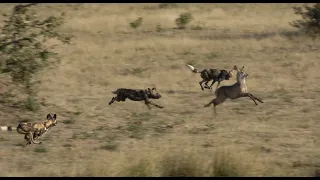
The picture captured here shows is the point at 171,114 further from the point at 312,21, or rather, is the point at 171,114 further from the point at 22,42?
the point at 312,21

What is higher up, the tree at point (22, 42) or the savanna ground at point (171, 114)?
the tree at point (22, 42)

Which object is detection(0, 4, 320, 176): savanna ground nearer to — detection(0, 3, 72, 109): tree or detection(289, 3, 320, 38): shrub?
detection(289, 3, 320, 38): shrub

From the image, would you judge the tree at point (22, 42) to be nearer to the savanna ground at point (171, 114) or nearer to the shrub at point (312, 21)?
the savanna ground at point (171, 114)

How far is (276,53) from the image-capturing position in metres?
20.8

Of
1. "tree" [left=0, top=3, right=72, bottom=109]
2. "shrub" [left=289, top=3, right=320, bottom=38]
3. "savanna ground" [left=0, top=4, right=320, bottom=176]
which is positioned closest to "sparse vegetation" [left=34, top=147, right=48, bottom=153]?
"savanna ground" [left=0, top=4, right=320, bottom=176]

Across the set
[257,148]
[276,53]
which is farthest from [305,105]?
[276,53]

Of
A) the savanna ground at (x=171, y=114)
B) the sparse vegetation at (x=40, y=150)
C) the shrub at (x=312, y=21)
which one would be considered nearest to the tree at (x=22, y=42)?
the savanna ground at (x=171, y=114)

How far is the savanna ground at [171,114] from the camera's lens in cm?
859

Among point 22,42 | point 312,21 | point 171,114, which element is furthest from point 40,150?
point 312,21

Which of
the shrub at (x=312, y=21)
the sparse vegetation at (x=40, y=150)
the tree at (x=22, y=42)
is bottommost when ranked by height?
the shrub at (x=312, y=21)

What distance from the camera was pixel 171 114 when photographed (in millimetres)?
12477

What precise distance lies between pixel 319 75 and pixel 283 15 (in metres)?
20.3

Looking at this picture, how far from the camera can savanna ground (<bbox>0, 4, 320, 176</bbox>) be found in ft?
28.2

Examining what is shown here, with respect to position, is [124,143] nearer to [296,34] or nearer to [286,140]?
[286,140]
